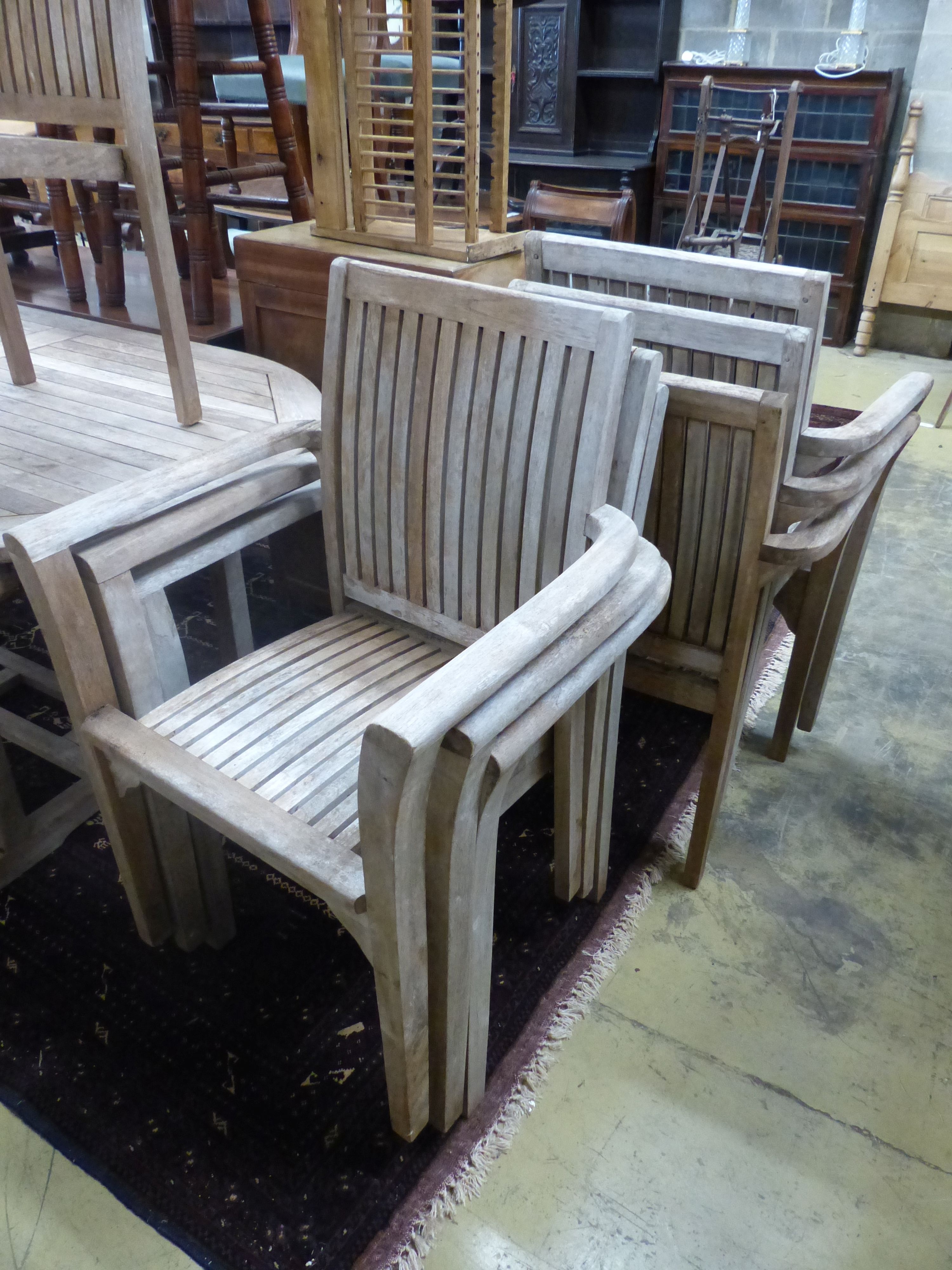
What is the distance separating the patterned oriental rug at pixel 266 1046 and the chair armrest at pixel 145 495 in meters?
0.70

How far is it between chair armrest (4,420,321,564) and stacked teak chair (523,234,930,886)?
427 mm

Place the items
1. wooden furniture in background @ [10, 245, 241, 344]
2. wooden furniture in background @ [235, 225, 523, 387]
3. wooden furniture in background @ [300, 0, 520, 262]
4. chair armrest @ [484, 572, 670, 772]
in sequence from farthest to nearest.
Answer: wooden furniture in background @ [10, 245, 241, 344]
wooden furniture in background @ [235, 225, 523, 387]
wooden furniture in background @ [300, 0, 520, 262]
chair armrest @ [484, 572, 670, 772]

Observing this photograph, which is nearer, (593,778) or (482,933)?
(482,933)

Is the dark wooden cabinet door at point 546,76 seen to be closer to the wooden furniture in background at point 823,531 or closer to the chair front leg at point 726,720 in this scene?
the wooden furniture in background at point 823,531

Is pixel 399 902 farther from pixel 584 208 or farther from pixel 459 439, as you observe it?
pixel 584 208

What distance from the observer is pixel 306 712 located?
1.19 m

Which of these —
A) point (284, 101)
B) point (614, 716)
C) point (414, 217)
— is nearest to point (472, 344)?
point (614, 716)

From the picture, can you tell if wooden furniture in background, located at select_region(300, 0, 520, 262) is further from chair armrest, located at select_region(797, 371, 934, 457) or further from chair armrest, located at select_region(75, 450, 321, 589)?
chair armrest, located at select_region(797, 371, 934, 457)

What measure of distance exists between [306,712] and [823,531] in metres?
0.77

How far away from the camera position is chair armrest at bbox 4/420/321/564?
3.52 ft

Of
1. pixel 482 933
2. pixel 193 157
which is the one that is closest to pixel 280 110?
pixel 193 157

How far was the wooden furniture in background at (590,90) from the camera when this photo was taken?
16.5 ft

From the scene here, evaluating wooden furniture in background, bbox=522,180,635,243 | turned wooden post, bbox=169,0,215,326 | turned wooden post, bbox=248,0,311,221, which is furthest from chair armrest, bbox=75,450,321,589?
wooden furniture in background, bbox=522,180,635,243

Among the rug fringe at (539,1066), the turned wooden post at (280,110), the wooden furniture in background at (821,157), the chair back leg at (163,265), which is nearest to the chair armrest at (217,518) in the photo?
the chair back leg at (163,265)
